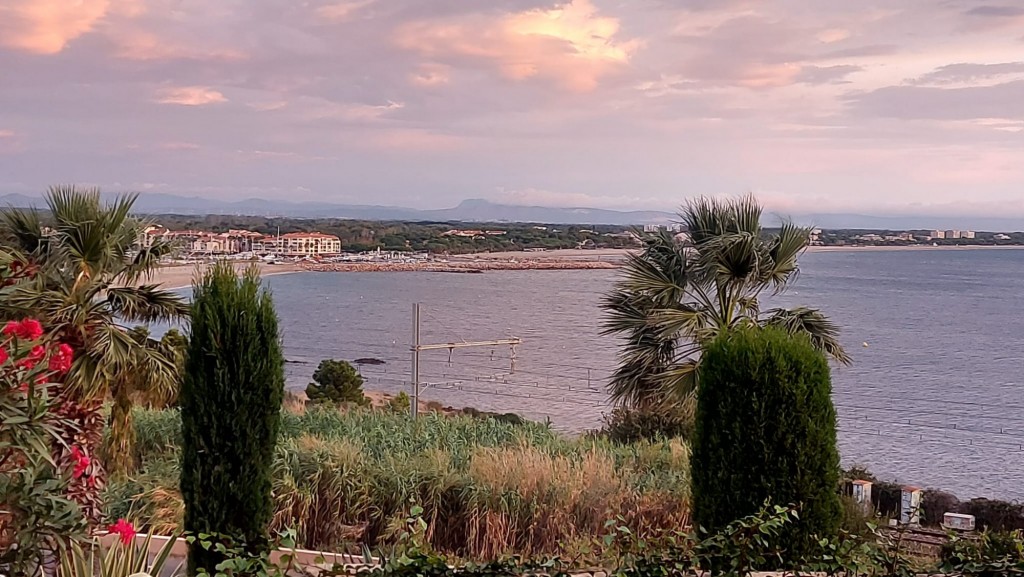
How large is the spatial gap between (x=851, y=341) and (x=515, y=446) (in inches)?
1748

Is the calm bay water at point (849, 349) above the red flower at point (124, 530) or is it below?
below

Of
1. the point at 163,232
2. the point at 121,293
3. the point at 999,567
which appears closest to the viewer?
the point at 999,567

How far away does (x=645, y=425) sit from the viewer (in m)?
12.8

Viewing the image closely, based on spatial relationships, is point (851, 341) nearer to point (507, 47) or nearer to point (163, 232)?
point (507, 47)

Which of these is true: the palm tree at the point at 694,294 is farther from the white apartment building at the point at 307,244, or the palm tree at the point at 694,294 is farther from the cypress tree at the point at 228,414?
the white apartment building at the point at 307,244

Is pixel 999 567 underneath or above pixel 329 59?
underneath

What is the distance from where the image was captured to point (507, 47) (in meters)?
17.0

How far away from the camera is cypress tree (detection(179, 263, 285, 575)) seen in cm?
552

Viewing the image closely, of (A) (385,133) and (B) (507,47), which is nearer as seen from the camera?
(B) (507,47)

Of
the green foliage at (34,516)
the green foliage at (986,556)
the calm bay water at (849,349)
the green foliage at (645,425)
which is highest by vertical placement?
the green foliage at (34,516)

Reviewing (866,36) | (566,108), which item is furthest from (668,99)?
(866,36)

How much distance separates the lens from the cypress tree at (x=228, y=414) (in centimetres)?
552

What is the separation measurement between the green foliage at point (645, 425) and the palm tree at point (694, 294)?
1.20 m

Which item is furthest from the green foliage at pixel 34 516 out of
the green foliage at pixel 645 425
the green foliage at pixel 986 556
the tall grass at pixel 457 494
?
the green foliage at pixel 645 425
